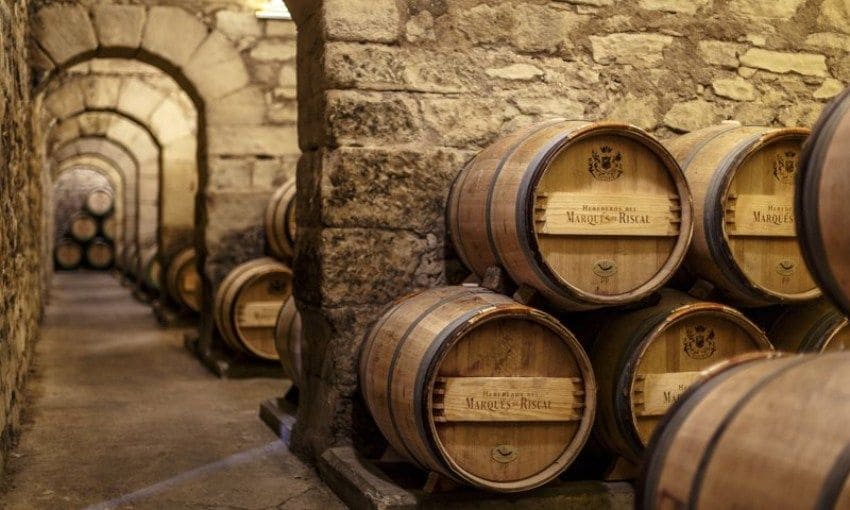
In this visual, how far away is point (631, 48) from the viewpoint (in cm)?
402

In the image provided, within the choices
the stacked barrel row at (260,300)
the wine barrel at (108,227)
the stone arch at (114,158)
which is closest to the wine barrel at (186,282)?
the stacked barrel row at (260,300)

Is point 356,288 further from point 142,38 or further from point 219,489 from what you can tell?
point 142,38

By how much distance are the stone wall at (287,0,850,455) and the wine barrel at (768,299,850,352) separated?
3.18 ft

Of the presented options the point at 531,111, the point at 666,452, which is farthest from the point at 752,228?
the point at 666,452

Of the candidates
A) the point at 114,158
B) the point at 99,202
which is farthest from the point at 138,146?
the point at 99,202

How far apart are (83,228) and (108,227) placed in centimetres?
56

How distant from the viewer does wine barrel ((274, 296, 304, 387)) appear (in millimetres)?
4477

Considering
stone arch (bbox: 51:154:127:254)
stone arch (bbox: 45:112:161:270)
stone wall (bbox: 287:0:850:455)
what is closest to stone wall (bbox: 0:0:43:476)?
stone wall (bbox: 287:0:850:455)

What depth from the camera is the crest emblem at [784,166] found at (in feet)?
11.0

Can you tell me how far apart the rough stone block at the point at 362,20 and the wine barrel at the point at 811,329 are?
179 cm

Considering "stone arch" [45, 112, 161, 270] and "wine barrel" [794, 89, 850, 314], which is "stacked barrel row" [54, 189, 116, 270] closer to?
"stone arch" [45, 112, 161, 270]

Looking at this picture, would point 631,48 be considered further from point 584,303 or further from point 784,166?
point 584,303

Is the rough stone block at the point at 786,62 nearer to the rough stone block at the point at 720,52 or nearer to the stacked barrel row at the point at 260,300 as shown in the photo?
the rough stone block at the point at 720,52

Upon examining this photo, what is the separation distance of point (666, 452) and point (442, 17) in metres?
2.52
